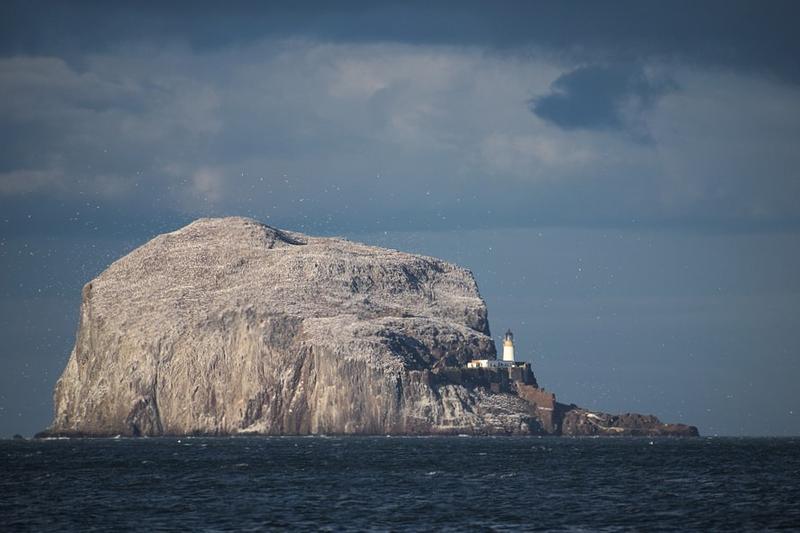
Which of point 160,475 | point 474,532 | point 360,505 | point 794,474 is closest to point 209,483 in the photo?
point 160,475

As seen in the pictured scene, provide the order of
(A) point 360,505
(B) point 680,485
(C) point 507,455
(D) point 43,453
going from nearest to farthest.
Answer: (A) point 360,505 < (B) point 680,485 < (C) point 507,455 < (D) point 43,453

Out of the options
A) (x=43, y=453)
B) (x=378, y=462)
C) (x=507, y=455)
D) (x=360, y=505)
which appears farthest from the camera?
(x=43, y=453)

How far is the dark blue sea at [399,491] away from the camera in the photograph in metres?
80.9

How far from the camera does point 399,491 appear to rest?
103 meters

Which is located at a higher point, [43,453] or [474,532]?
[43,453]

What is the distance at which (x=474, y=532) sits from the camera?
2987 inches

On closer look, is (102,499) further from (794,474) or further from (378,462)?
(794,474)

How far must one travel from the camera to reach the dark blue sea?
8094 cm

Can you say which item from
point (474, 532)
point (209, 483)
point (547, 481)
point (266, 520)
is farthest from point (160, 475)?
point (474, 532)

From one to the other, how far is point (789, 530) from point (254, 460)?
263 feet

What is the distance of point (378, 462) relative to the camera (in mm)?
142375

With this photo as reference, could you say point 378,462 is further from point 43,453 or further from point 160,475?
point 43,453

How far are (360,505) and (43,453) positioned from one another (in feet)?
323

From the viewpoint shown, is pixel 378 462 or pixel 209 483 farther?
pixel 378 462
